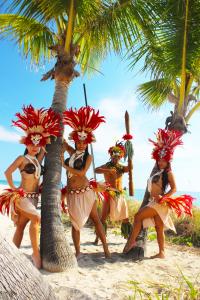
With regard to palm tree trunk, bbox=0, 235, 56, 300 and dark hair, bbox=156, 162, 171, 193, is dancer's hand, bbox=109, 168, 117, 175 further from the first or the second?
palm tree trunk, bbox=0, 235, 56, 300

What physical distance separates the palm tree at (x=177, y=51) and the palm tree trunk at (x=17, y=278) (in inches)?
142

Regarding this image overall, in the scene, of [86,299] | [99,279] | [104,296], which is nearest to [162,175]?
[99,279]

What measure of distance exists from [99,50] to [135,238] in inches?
117

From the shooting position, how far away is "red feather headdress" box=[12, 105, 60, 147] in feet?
14.1

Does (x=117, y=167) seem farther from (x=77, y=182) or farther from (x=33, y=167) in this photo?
(x=33, y=167)

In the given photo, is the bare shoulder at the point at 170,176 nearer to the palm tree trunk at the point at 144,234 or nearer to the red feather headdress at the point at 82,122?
the palm tree trunk at the point at 144,234

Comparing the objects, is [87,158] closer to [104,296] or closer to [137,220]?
[137,220]

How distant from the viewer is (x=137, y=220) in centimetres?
510

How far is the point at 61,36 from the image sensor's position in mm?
4988

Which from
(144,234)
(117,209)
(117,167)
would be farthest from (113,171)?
(144,234)

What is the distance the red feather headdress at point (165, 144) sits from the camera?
5.05m

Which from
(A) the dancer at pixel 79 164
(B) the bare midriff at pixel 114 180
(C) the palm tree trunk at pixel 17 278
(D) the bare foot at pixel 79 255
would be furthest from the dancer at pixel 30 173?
(C) the palm tree trunk at pixel 17 278

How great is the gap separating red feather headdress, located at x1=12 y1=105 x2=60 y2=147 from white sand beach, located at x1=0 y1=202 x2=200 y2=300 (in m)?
1.06

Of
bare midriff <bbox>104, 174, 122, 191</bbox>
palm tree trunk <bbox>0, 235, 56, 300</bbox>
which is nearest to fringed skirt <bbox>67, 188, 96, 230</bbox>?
bare midriff <bbox>104, 174, 122, 191</bbox>
